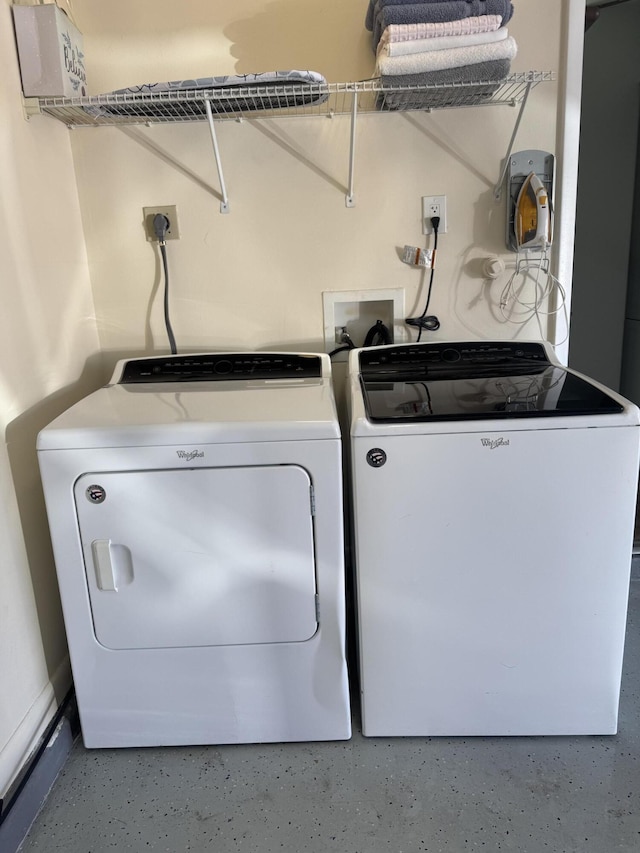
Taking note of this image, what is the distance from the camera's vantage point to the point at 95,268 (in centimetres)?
204

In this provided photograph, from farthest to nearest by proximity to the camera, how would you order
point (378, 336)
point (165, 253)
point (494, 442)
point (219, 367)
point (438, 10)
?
point (378, 336) → point (165, 253) → point (219, 367) → point (438, 10) → point (494, 442)

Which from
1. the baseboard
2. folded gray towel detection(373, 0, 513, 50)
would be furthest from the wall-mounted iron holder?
the baseboard

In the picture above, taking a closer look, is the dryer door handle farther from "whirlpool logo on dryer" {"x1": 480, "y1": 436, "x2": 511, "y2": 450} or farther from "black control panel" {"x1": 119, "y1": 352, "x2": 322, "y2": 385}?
"whirlpool logo on dryer" {"x1": 480, "y1": 436, "x2": 511, "y2": 450}

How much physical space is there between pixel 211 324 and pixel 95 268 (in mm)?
419

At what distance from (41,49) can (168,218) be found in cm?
55

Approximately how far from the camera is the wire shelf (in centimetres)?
163

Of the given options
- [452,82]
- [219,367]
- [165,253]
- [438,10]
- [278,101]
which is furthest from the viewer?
[165,253]

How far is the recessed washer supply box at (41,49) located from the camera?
1614mm

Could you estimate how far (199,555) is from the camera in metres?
1.44

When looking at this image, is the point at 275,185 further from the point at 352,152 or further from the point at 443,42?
the point at 443,42

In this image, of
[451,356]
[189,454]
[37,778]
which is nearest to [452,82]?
[451,356]

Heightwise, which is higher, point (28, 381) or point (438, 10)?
point (438, 10)

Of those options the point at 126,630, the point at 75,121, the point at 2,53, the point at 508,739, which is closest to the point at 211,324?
the point at 75,121

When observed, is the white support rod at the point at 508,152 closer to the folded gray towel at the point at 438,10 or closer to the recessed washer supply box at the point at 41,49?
the folded gray towel at the point at 438,10
